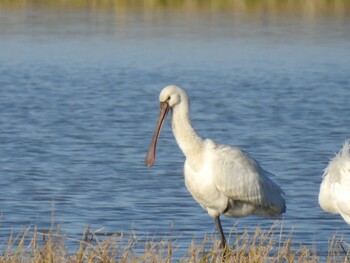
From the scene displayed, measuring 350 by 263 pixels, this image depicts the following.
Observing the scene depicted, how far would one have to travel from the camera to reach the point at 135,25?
30.9 m

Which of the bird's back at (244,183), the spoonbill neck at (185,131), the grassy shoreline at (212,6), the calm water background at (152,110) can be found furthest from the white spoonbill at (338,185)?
the grassy shoreline at (212,6)

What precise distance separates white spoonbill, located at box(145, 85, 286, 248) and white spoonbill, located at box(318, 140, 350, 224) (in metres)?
0.79

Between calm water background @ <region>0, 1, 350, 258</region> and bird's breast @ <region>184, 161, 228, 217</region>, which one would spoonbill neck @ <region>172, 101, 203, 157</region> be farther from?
calm water background @ <region>0, 1, 350, 258</region>

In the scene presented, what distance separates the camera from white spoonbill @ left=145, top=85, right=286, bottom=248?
8.41 meters

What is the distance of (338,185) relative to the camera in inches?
307

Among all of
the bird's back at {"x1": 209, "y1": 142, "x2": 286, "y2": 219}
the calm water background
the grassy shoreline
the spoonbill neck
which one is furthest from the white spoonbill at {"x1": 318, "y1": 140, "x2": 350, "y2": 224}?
the grassy shoreline

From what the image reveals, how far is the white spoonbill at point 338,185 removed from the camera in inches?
304

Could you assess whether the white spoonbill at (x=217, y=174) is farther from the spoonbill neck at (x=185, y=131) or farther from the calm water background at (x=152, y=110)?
Answer: the calm water background at (x=152, y=110)

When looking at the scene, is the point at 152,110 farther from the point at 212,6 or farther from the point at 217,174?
the point at 212,6

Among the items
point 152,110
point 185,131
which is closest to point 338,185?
point 185,131

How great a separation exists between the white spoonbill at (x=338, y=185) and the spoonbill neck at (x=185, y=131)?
0.97 meters

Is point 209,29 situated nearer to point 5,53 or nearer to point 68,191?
point 5,53

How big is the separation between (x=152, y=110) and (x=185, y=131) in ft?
31.0

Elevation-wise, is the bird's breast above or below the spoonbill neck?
below
